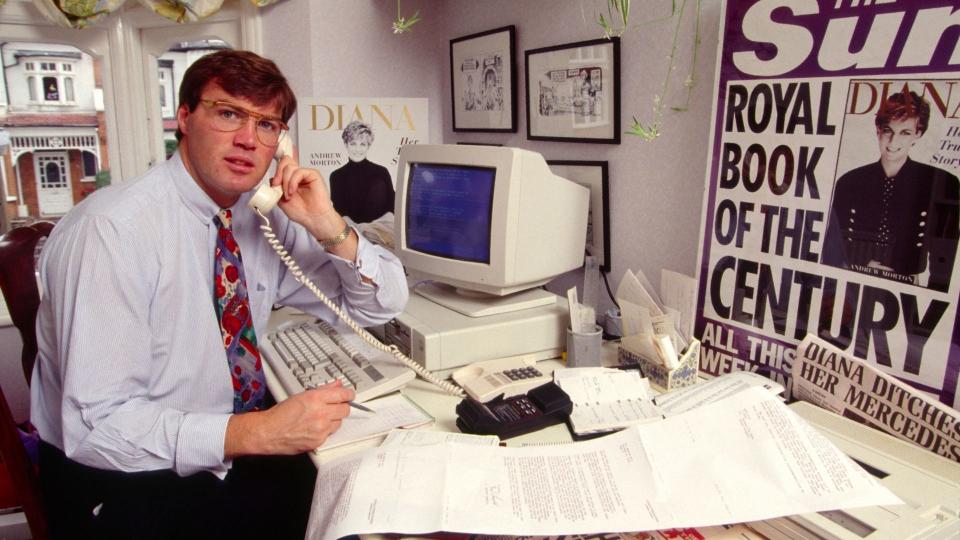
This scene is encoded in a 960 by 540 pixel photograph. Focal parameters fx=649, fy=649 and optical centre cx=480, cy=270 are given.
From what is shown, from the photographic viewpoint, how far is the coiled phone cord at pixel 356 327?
1334 millimetres

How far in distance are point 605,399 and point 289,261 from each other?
0.76 metres

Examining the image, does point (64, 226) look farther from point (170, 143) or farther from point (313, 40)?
point (170, 143)

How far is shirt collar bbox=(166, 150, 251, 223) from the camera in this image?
1.34 meters

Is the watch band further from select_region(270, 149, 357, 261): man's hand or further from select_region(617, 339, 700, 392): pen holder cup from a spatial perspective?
select_region(617, 339, 700, 392): pen holder cup

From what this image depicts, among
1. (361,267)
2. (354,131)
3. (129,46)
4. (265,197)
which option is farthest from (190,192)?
(129,46)

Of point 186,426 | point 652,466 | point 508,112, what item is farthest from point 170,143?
point 652,466

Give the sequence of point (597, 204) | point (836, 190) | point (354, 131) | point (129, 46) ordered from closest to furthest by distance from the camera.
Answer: point (836, 190), point (597, 204), point (354, 131), point (129, 46)

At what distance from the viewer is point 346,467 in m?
0.98

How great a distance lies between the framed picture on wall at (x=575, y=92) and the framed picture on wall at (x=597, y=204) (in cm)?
7

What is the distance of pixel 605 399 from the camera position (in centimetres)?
125

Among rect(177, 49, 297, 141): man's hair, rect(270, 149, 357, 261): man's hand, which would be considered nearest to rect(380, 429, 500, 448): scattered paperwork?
rect(270, 149, 357, 261): man's hand

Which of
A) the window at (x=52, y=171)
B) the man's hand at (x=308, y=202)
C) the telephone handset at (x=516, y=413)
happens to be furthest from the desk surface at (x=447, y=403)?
the window at (x=52, y=171)

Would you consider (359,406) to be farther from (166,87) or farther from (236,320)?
(166,87)

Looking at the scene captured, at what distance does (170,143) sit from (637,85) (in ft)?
6.53
